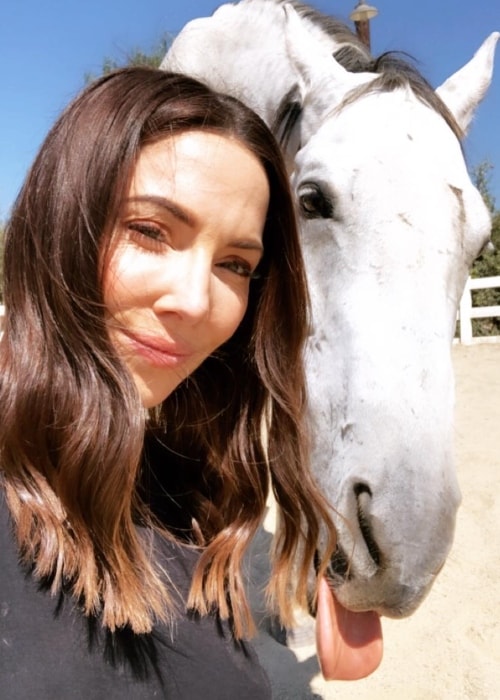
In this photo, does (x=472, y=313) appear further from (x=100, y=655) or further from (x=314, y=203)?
(x=100, y=655)

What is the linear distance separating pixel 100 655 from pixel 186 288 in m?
0.53

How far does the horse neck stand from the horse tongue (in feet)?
6.30

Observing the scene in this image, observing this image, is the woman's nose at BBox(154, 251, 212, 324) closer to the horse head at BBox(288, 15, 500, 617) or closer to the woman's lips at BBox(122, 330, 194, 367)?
the woman's lips at BBox(122, 330, 194, 367)

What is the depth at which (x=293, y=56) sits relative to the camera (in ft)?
7.80

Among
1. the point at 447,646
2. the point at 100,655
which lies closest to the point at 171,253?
the point at 100,655

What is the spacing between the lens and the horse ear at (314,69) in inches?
87.2

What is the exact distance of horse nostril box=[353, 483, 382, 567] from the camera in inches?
58.8

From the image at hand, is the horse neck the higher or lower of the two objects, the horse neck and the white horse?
the higher

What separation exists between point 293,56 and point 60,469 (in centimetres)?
209

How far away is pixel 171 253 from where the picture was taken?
36.6 inches

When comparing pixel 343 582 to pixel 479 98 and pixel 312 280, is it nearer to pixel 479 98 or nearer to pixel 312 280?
pixel 312 280

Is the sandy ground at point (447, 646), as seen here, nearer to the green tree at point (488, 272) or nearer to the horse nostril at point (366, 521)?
the horse nostril at point (366, 521)

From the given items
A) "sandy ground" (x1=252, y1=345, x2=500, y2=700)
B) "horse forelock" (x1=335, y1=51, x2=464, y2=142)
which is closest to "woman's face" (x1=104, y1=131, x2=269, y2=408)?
"horse forelock" (x1=335, y1=51, x2=464, y2=142)

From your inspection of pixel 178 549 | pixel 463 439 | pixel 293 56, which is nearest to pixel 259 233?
pixel 178 549
